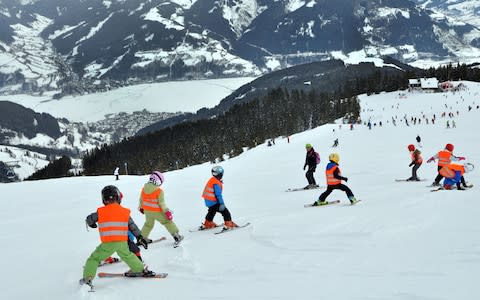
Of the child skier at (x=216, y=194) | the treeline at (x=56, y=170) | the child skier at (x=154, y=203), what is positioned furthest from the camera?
the treeline at (x=56, y=170)

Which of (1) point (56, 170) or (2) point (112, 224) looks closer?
(2) point (112, 224)

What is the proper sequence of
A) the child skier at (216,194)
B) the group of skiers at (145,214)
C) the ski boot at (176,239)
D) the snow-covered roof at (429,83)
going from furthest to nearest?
the snow-covered roof at (429,83), the child skier at (216,194), the ski boot at (176,239), the group of skiers at (145,214)

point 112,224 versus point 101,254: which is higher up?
point 112,224

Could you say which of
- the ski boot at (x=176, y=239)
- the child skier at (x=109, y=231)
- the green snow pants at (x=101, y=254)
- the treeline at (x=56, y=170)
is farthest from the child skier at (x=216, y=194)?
the treeline at (x=56, y=170)

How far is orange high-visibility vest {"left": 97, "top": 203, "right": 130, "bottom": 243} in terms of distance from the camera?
25.6ft

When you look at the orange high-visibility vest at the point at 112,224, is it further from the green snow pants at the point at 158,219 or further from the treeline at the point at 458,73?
the treeline at the point at 458,73

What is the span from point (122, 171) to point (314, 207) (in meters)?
108

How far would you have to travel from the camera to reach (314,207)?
47.5ft

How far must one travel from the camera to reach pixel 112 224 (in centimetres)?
783

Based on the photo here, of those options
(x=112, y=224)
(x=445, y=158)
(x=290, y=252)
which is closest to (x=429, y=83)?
(x=445, y=158)

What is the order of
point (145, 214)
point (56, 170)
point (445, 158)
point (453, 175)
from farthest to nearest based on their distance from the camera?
point (56, 170), point (445, 158), point (453, 175), point (145, 214)

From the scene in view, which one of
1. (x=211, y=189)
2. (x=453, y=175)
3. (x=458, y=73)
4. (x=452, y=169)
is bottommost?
(x=453, y=175)

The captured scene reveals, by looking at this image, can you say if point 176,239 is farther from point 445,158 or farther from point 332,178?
point 445,158

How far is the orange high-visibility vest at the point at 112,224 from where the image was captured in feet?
25.6
